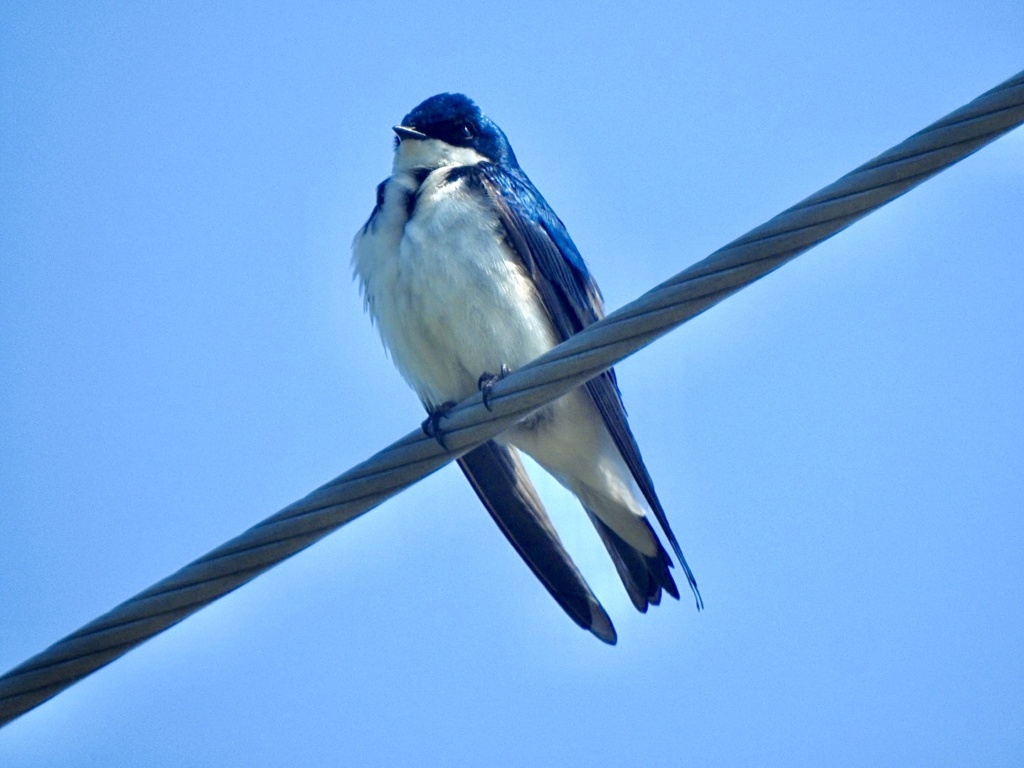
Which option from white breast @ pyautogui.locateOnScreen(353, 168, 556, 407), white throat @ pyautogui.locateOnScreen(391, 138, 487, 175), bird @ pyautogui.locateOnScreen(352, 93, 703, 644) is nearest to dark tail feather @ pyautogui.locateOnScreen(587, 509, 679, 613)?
bird @ pyautogui.locateOnScreen(352, 93, 703, 644)

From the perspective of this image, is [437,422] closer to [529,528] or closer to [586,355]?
[529,528]

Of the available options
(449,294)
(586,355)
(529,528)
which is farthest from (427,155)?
(586,355)

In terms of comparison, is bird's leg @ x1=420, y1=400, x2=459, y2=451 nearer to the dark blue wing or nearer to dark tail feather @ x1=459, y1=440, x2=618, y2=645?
dark tail feather @ x1=459, y1=440, x2=618, y2=645

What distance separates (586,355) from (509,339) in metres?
1.47

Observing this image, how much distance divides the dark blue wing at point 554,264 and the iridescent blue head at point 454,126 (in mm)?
444

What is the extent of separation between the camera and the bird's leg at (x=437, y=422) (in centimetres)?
315

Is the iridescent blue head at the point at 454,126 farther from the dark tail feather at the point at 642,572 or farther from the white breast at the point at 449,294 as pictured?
the dark tail feather at the point at 642,572

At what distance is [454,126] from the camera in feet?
17.7

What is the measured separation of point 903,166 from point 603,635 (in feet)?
6.50

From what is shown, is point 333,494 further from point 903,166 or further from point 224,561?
point 903,166

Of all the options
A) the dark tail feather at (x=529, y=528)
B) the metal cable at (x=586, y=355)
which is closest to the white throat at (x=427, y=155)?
→ the dark tail feather at (x=529, y=528)

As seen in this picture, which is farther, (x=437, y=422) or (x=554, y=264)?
(x=554, y=264)

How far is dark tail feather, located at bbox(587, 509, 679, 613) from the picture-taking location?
14.8 feet

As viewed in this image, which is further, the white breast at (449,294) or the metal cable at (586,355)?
the white breast at (449,294)
